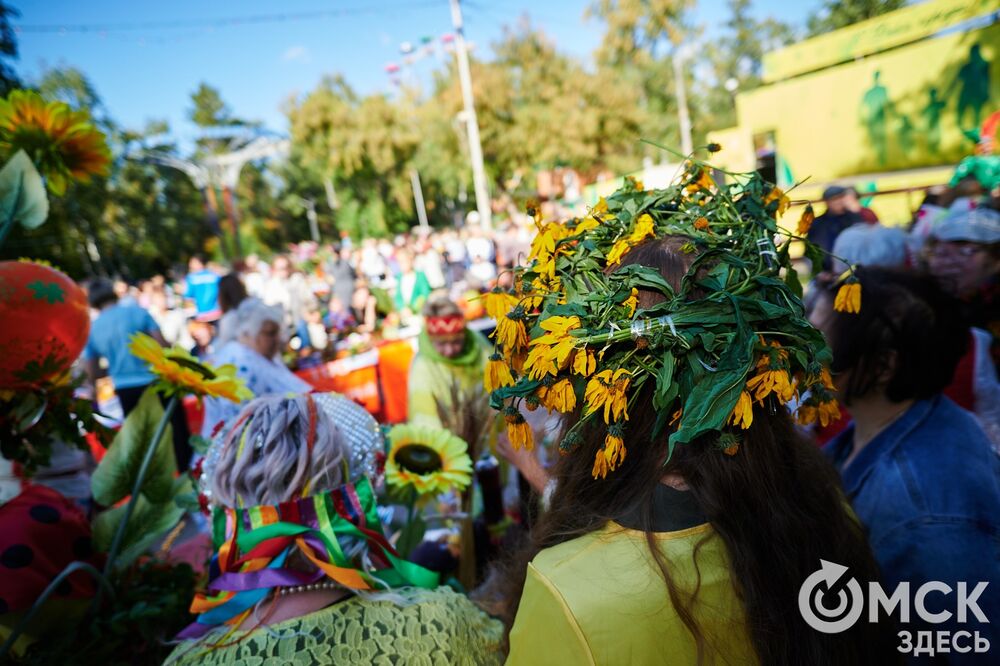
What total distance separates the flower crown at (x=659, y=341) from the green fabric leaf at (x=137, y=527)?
4.04 feet

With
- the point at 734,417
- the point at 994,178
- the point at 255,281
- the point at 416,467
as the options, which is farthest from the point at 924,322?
the point at 255,281

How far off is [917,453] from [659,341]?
1.08 m

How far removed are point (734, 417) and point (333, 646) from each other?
97 cm

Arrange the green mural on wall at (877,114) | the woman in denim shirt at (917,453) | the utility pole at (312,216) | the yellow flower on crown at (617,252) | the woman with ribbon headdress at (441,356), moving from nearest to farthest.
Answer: the yellow flower on crown at (617,252) → the woman in denim shirt at (917,453) → the woman with ribbon headdress at (441,356) → the green mural on wall at (877,114) → the utility pole at (312,216)

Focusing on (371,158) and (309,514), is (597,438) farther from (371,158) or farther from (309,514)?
(371,158)

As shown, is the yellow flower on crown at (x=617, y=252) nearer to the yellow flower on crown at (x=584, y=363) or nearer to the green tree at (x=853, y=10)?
the yellow flower on crown at (x=584, y=363)

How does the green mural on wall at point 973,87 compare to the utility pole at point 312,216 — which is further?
the utility pole at point 312,216

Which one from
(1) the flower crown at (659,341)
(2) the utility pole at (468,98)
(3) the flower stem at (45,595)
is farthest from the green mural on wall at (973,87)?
(3) the flower stem at (45,595)

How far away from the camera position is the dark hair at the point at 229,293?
4.97 m

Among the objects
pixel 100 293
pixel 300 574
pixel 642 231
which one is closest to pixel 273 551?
pixel 300 574

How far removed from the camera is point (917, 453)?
159 centimetres

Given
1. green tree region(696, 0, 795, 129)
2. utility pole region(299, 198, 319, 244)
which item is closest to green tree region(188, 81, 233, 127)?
utility pole region(299, 198, 319, 244)

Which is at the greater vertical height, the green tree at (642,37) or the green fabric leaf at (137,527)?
the green tree at (642,37)

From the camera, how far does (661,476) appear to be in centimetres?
102
